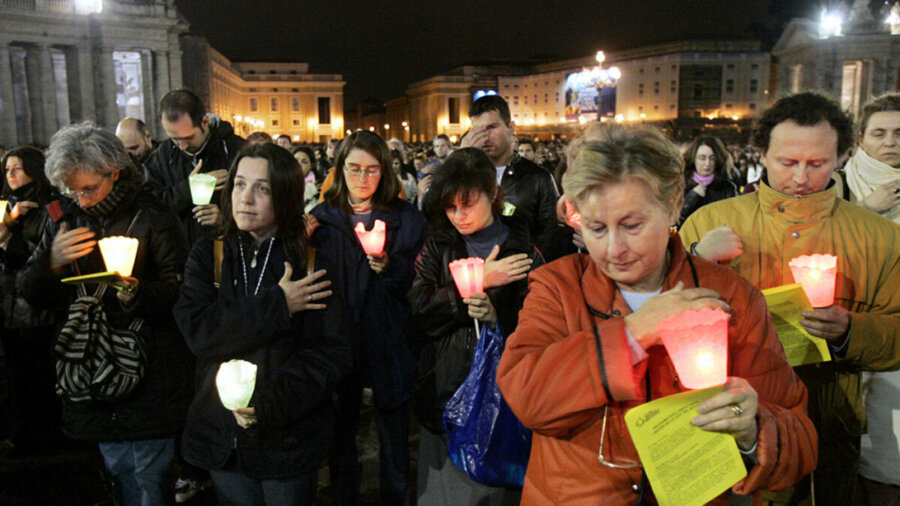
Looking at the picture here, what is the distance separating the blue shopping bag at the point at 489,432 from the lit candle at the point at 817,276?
115 cm

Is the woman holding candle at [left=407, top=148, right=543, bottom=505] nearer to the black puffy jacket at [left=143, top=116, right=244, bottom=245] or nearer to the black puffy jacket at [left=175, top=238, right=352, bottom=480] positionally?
the black puffy jacket at [left=175, top=238, right=352, bottom=480]

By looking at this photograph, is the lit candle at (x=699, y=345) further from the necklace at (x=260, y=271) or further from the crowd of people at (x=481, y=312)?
the necklace at (x=260, y=271)

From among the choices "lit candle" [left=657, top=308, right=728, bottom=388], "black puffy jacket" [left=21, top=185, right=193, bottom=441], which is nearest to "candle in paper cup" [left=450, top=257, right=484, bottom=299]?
"lit candle" [left=657, top=308, right=728, bottom=388]

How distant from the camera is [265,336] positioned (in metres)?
2.49

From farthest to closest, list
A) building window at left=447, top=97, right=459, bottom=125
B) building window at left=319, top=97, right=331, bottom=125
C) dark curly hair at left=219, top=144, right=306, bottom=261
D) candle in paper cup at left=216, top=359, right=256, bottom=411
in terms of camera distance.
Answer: building window at left=447, top=97, right=459, bottom=125, building window at left=319, top=97, right=331, bottom=125, dark curly hair at left=219, top=144, right=306, bottom=261, candle in paper cup at left=216, top=359, right=256, bottom=411

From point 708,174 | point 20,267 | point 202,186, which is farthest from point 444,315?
point 708,174

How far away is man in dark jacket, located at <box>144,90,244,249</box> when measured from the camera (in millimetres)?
4684

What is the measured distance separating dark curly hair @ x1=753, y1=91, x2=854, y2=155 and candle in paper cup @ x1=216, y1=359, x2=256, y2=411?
2324 millimetres

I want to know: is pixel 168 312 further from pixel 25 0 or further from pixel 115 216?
pixel 25 0

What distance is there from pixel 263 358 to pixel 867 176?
3.31 meters

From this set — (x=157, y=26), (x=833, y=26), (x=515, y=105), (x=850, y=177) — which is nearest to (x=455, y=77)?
(x=515, y=105)

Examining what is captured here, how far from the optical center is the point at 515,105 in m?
108

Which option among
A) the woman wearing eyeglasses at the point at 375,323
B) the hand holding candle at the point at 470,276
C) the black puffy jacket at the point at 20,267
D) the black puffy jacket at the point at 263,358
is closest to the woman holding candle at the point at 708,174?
the woman wearing eyeglasses at the point at 375,323

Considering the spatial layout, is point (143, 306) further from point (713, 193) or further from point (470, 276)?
point (713, 193)
